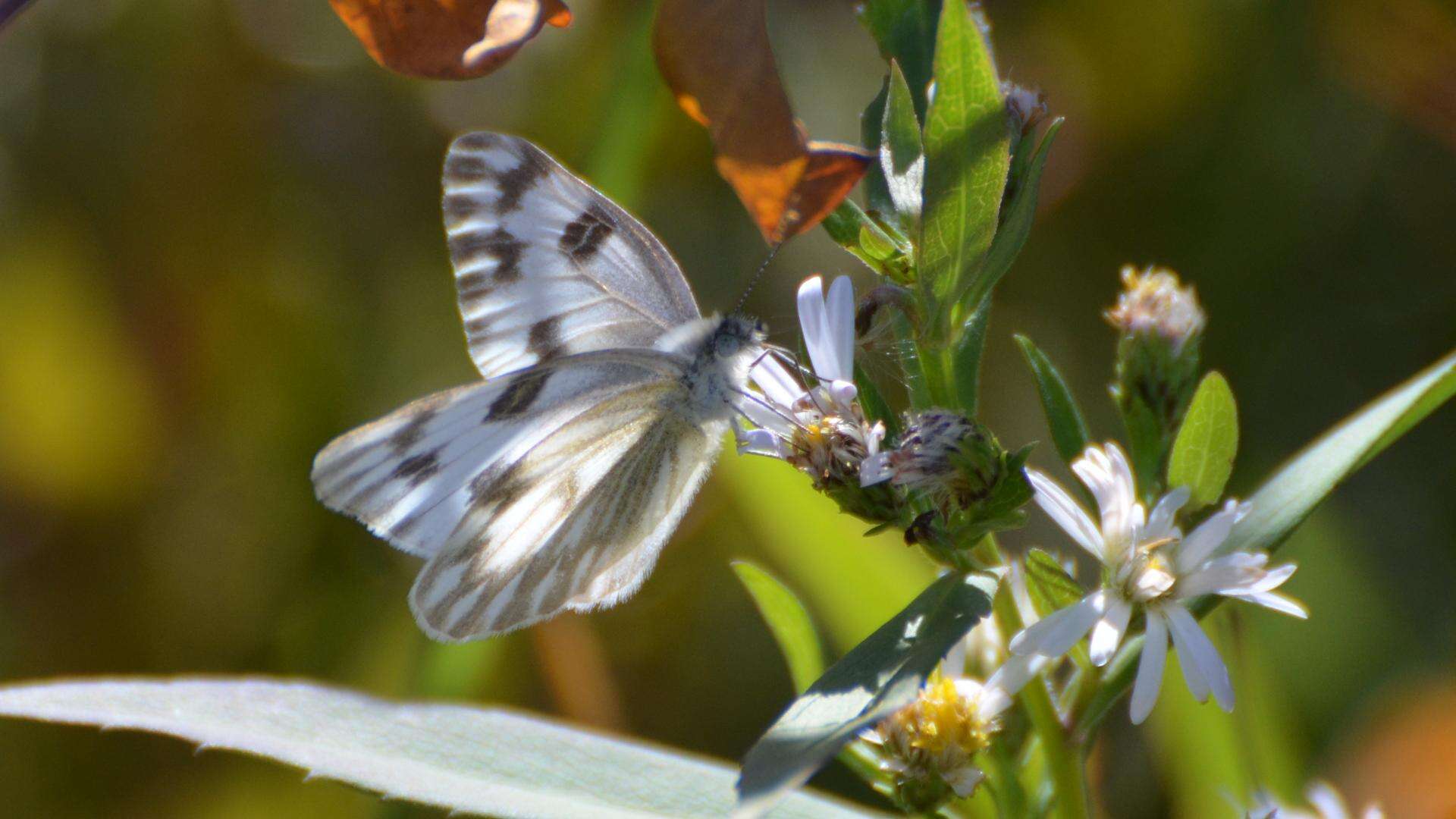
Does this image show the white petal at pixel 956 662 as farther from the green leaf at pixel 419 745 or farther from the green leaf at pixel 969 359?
the green leaf at pixel 969 359

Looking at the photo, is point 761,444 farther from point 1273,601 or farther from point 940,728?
point 1273,601

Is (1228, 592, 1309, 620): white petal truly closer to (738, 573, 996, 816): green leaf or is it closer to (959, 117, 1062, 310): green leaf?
Answer: (738, 573, 996, 816): green leaf

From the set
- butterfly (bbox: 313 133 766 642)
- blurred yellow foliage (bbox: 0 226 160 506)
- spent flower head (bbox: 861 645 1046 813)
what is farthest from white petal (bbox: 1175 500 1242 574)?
blurred yellow foliage (bbox: 0 226 160 506)

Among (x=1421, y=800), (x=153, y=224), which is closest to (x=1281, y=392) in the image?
(x=1421, y=800)

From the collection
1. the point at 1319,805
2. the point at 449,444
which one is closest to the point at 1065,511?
the point at 1319,805

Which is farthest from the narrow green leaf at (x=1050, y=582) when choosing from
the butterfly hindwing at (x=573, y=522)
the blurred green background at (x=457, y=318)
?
the blurred green background at (x=457, y=318)

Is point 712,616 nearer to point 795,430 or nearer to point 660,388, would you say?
point 660,388
